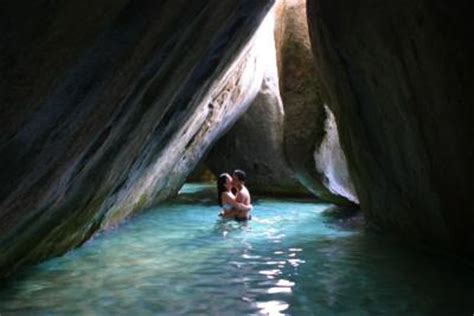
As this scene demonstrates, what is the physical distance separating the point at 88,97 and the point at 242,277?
3.37 meters

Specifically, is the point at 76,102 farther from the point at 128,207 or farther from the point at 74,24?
the point at 128,207

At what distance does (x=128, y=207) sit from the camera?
37.1 ft

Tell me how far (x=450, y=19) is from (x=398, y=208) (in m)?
3.88

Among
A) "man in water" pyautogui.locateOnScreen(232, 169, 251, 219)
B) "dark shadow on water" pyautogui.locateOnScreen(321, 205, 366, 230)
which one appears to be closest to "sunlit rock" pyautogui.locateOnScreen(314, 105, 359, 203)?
"dark shadow on water" pyautogui.locateOnScreen(321, 205, 366, 230)

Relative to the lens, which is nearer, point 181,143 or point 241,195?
point 181,143

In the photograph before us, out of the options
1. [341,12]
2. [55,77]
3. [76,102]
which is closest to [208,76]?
[341,12]

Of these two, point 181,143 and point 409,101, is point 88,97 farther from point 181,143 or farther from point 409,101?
point 181,143

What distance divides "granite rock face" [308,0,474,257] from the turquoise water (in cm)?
70

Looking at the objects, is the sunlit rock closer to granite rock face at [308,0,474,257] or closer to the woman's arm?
the woman's arm

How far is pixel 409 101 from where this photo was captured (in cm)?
623

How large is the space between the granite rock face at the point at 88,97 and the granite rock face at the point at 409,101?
132 centimetres

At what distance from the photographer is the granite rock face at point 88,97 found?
294cm

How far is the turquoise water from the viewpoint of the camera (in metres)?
5.37

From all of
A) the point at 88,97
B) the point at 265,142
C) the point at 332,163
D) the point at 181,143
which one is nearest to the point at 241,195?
the point at 181,143
